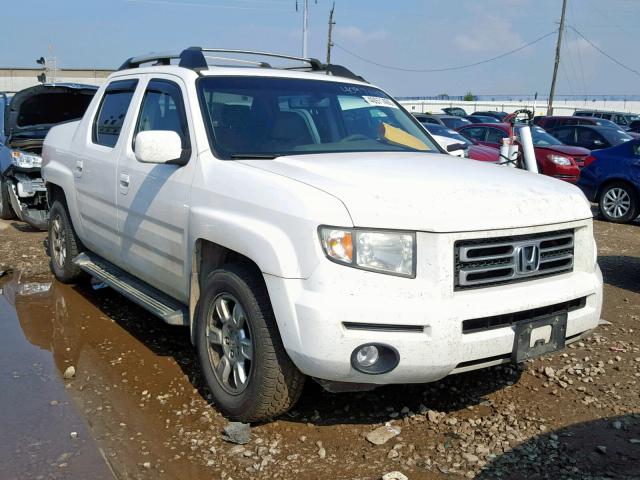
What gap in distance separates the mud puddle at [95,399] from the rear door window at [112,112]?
152 cm

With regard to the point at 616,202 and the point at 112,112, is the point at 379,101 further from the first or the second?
the point at 616,202

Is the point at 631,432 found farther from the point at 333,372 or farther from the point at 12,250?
the point at 12,250

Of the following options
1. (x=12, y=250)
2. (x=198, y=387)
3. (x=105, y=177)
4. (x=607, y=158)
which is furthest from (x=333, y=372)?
(x=607, y=158)

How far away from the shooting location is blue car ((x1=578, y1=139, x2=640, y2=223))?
35.4ft

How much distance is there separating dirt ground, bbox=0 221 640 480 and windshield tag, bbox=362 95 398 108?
6.70 ft

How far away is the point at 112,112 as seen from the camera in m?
5.21

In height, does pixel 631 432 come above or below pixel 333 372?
below

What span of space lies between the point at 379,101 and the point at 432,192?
1.91 m

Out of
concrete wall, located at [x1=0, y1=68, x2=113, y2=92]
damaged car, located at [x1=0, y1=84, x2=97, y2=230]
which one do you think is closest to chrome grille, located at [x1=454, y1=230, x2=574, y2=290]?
damaged car, located at [x1=0, y1=84, x2=97, y2=230]

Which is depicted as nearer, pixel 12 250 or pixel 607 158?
pixel 12 250

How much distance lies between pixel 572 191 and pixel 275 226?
1.73 m

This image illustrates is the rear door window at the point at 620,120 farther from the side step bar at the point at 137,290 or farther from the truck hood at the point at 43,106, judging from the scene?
the side step bar at the point at 137,290

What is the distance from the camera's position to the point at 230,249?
3.48 metres

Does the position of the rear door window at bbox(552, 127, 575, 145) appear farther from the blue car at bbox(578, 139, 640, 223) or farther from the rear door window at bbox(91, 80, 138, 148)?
the rear door window at bbox(91, 80, 138, 148)
